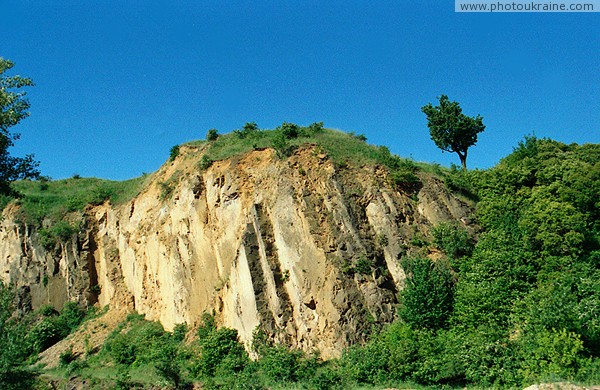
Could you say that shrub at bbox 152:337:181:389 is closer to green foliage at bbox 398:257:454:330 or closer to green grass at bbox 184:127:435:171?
green foliage at bbox 398:257:454:330

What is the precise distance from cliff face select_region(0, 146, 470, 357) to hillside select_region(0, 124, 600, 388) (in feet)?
0.30

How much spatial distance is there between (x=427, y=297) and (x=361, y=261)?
3.87 meters

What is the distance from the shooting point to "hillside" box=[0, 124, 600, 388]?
20609 mm

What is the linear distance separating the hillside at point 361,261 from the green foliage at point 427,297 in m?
0.08

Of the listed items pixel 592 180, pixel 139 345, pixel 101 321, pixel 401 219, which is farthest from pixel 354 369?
pixel 101 321

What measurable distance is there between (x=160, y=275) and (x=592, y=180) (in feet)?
88.9

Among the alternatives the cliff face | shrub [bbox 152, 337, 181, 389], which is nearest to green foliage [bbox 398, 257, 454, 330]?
the cliff face

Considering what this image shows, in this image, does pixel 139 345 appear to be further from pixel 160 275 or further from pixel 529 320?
pixel 529 320

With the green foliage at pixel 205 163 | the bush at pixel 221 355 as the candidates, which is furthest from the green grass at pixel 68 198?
the bush at pixel 221 355

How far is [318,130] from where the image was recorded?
33875 mm

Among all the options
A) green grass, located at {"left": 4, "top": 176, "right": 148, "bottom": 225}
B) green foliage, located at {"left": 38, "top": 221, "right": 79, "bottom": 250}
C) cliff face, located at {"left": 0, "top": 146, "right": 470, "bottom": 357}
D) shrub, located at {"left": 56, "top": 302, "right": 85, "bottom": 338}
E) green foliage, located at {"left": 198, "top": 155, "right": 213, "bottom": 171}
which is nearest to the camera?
cliff face, located at {"left": 0, "top": 146, "right": 470, "bottom": 357}

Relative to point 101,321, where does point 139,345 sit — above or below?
below

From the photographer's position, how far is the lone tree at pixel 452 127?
3997cm

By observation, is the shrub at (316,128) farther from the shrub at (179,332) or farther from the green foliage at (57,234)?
the green foliage at (57,234)
